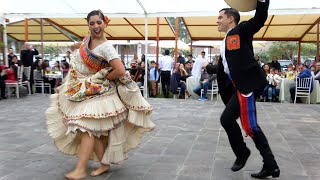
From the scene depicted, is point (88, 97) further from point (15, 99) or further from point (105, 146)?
point (15, 99)

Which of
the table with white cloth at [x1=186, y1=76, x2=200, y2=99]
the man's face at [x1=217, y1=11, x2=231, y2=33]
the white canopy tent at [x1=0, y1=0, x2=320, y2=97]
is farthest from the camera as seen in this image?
the table with white cloth at [x1=186, y1=76, x2=200, y2=99]

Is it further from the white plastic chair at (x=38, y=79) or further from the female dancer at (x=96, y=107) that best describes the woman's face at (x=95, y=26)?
the white plastic chair at (x=38, y=79)

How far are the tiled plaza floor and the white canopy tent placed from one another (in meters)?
3.28

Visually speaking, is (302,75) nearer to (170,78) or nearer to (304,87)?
(304,87)

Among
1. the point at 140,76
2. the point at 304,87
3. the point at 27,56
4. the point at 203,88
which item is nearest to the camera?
the point at 304,87

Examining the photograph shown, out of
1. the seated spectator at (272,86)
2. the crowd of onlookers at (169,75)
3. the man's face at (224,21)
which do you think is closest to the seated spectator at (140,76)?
the crowd of onlookers at (169,75)

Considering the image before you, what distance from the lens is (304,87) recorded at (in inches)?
387

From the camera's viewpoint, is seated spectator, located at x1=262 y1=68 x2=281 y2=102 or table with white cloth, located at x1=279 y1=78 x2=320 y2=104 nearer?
table with white cloth, located at x1=279 y1=78 x2=320 y2=104

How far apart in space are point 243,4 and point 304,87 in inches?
301

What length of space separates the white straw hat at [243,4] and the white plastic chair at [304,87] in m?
7.45

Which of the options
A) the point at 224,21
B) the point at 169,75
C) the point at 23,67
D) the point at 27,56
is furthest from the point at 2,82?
the point at 224,21

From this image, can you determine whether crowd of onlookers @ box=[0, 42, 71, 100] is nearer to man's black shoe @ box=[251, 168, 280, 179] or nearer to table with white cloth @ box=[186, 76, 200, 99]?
table with white cloth @ box=[186, 76, 200, 99]

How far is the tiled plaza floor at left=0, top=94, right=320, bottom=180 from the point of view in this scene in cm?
329

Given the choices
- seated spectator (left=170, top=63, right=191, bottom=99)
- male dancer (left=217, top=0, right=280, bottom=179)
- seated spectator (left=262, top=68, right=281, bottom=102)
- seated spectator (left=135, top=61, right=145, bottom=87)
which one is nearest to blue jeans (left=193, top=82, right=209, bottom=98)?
seated spectator (left=170, top=63, right=191, bottom=99)
